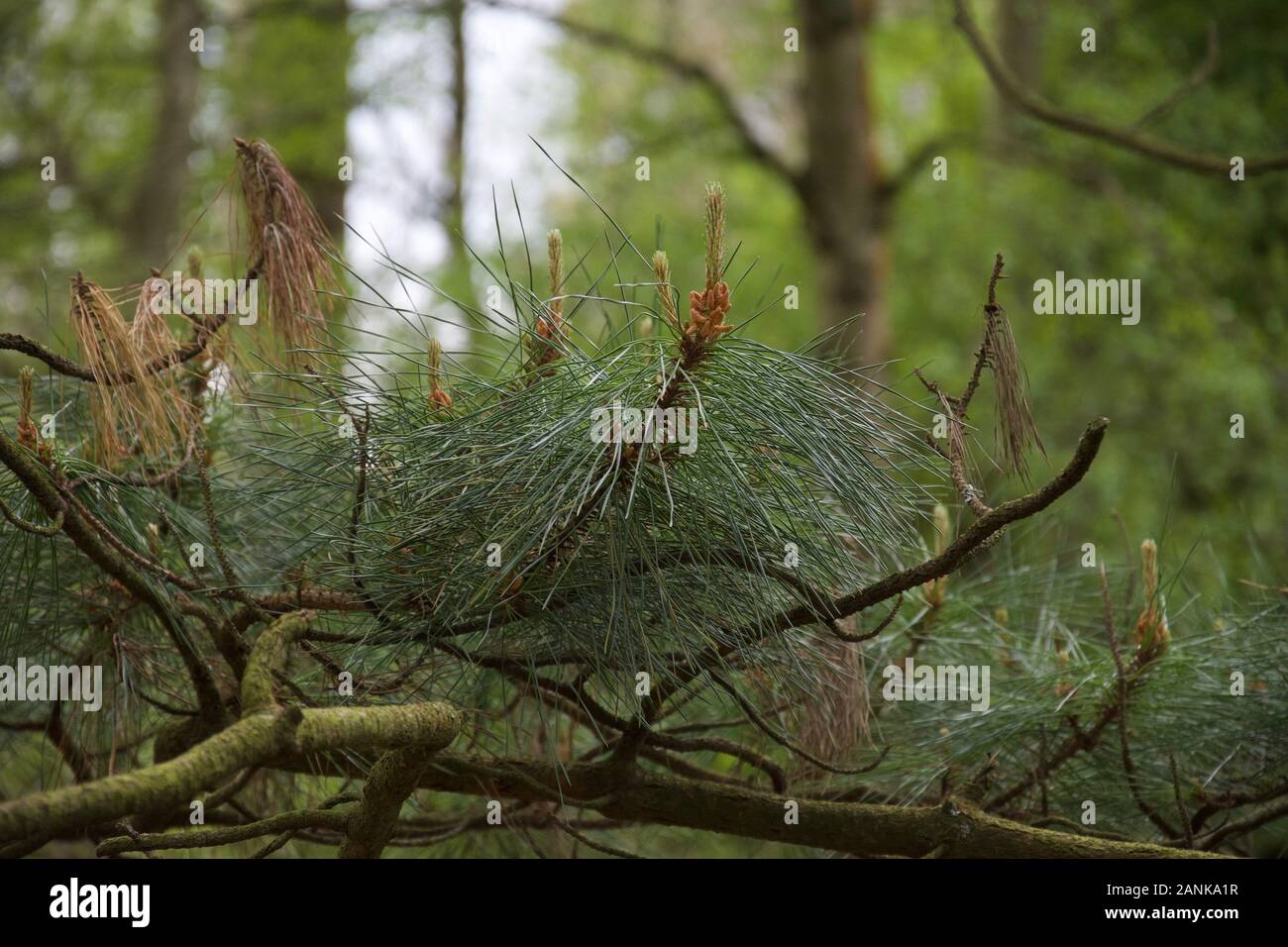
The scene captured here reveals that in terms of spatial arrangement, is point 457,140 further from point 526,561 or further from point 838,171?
point 526,561

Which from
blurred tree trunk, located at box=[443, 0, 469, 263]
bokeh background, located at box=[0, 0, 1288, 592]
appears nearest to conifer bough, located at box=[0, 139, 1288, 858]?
bokeh background, located at box=[0, 0, 1288, 592]

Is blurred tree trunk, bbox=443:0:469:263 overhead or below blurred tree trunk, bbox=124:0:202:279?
overhead

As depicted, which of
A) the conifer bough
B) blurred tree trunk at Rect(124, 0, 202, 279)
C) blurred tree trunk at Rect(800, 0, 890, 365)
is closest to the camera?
the conifer bough

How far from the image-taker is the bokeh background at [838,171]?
4.70 metres

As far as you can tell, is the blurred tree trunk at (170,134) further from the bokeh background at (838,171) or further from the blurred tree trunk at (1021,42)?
the blurred tree trunk at (1021,42)

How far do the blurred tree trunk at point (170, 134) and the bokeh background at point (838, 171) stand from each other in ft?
0.04

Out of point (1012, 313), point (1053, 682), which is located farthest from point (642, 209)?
point (1053, 682)

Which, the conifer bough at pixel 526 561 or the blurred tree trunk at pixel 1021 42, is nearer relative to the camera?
the conifer bough at pixel 526 561

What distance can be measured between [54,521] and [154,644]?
353 mm

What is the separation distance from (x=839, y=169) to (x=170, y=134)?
2543 mm

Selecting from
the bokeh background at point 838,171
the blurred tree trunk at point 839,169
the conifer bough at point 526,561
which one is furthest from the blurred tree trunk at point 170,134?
the conifer bough at point 526,561

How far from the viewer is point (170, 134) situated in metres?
4.97

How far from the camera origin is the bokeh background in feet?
15.4

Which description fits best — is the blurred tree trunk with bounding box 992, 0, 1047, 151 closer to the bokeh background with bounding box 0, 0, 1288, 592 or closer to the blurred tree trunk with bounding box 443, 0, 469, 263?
the bokeh background with bounding box 0, 0, 1288, 592
